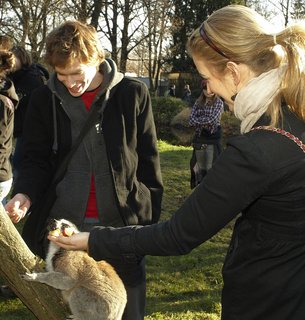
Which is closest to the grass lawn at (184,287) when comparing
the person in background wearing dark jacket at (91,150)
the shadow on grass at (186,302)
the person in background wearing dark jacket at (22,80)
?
the shadow on grass at (186,302)

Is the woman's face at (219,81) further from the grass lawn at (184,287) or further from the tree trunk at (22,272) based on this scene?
the grass lawn at (184,287)

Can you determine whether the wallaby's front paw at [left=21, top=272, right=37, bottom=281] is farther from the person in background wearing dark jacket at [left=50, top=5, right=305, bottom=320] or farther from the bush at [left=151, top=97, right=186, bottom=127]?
the bush at [left=151, top=97, right=186, bottom=127]

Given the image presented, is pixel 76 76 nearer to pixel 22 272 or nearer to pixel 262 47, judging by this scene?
pixel 22 272

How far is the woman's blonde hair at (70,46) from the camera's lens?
241 cm

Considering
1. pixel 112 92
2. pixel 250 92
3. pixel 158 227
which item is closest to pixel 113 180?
pixel 112 92

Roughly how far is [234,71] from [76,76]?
1.17m

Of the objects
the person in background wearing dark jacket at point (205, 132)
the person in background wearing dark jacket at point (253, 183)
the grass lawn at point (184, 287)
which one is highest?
the person in background wearing dark jacket at point (253, 183)

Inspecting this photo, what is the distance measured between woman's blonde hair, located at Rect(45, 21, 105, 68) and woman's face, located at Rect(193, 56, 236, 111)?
0.98m

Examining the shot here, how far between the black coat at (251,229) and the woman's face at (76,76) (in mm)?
1069

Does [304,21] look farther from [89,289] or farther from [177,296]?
[177,296]

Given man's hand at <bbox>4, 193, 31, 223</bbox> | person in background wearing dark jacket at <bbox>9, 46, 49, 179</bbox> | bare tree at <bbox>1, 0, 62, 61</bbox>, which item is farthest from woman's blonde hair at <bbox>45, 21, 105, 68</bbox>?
bare tree at <bbox>1, 0, 62, 61</bbox>

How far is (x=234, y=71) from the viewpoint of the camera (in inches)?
60.1

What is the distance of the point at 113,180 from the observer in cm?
251

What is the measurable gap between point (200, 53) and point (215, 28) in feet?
0.34
